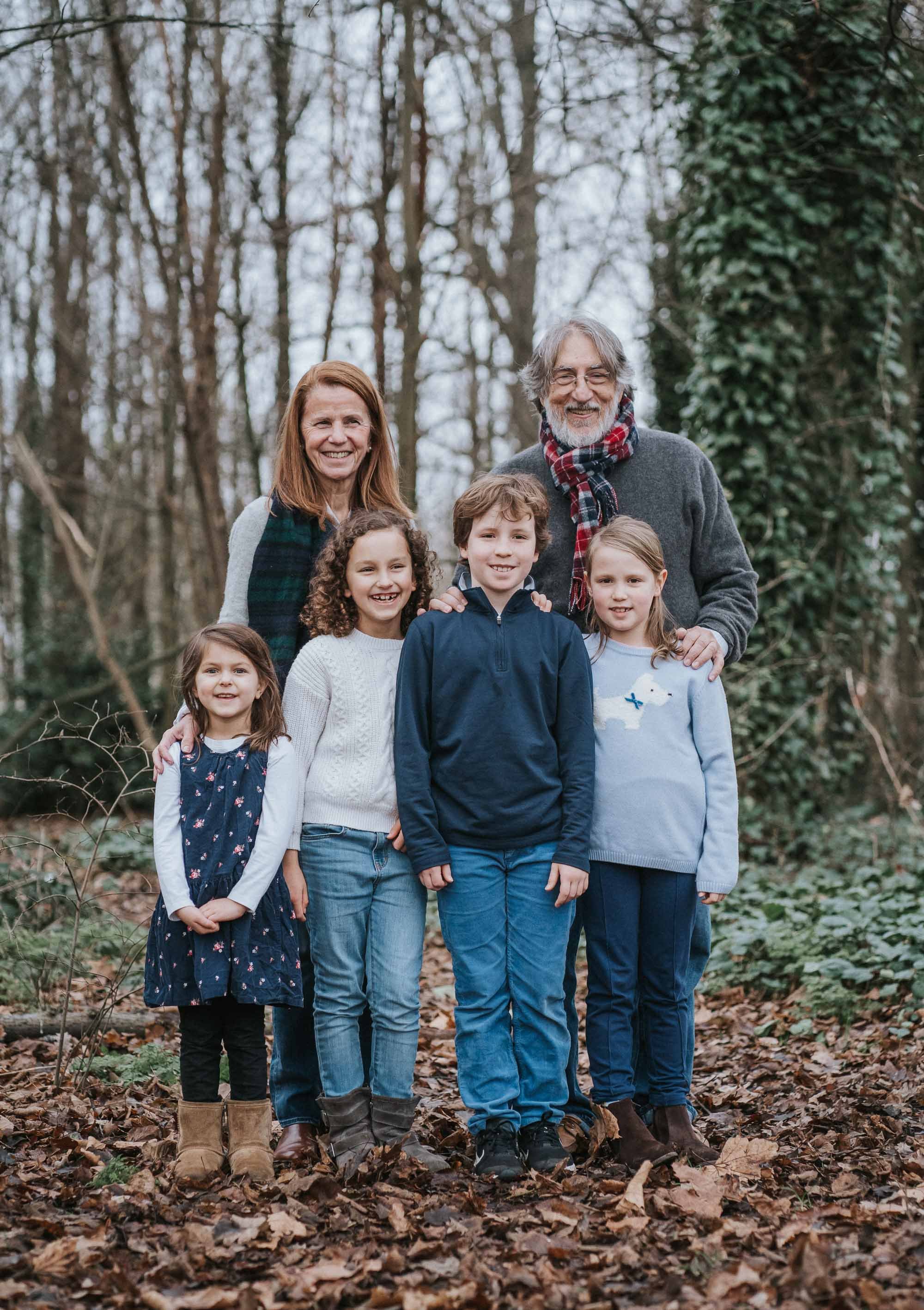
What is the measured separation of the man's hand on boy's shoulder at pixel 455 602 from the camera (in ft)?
11.0

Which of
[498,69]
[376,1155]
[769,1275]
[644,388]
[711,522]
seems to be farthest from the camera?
[498,69]

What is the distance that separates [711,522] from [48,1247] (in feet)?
8.84

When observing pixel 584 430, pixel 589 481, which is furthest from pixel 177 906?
pixel 584 430

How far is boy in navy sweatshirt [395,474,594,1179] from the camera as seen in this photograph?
10.4ft

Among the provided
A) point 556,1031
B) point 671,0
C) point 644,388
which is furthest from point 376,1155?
point 671,0

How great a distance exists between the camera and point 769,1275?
2.50 metres

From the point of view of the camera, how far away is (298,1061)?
3498 millimetres

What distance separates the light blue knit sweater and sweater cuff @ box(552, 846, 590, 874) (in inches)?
4.5

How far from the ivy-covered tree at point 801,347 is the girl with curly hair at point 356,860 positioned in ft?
17.5

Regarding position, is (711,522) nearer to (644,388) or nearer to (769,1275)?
(769,1275)

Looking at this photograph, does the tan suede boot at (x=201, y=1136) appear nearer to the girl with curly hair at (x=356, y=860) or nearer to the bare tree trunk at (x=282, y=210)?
the girl with curly hair at (x=356, y=860)

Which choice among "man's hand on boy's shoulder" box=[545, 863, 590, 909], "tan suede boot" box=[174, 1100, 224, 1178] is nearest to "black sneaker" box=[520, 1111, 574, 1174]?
"man's hand on boy's shoulder" box=[545, 863, 590, 909]

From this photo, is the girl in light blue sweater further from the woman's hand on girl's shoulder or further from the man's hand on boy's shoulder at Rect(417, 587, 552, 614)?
the woman's hand on girl's shoulder

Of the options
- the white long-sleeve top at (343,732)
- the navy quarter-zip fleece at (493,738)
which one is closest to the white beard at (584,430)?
the navy quarter-zip fleece at (493,738)
